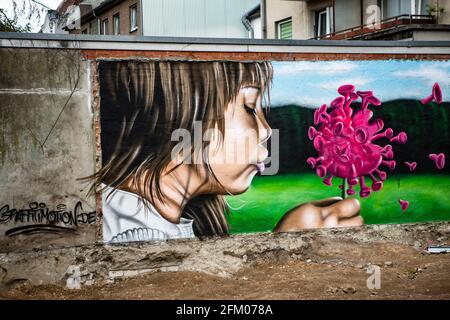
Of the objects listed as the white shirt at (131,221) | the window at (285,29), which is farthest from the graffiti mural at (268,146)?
the window at (285,29)

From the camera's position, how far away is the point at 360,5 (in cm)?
1984

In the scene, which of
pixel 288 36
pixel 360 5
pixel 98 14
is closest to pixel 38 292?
pixel 360 5

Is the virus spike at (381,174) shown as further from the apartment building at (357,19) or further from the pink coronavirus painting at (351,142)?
the apartment building at (357,19)

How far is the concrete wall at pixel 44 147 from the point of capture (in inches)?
304

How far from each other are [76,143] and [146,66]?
54.5 inches

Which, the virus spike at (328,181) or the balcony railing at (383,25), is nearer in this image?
the virus spike at (328,181)

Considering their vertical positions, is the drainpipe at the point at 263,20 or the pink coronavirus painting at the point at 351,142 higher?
the drainpipe at the point at 263,20

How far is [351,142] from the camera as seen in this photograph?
941 centimetres

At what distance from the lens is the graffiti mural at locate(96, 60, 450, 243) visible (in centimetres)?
→ 827

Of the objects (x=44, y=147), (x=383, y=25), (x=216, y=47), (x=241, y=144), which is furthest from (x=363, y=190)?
(x=383, y=25)

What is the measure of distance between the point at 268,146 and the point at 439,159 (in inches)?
114

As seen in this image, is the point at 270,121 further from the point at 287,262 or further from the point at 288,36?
the point at 288,36

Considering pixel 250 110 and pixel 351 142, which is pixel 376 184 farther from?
pixel 250 110
